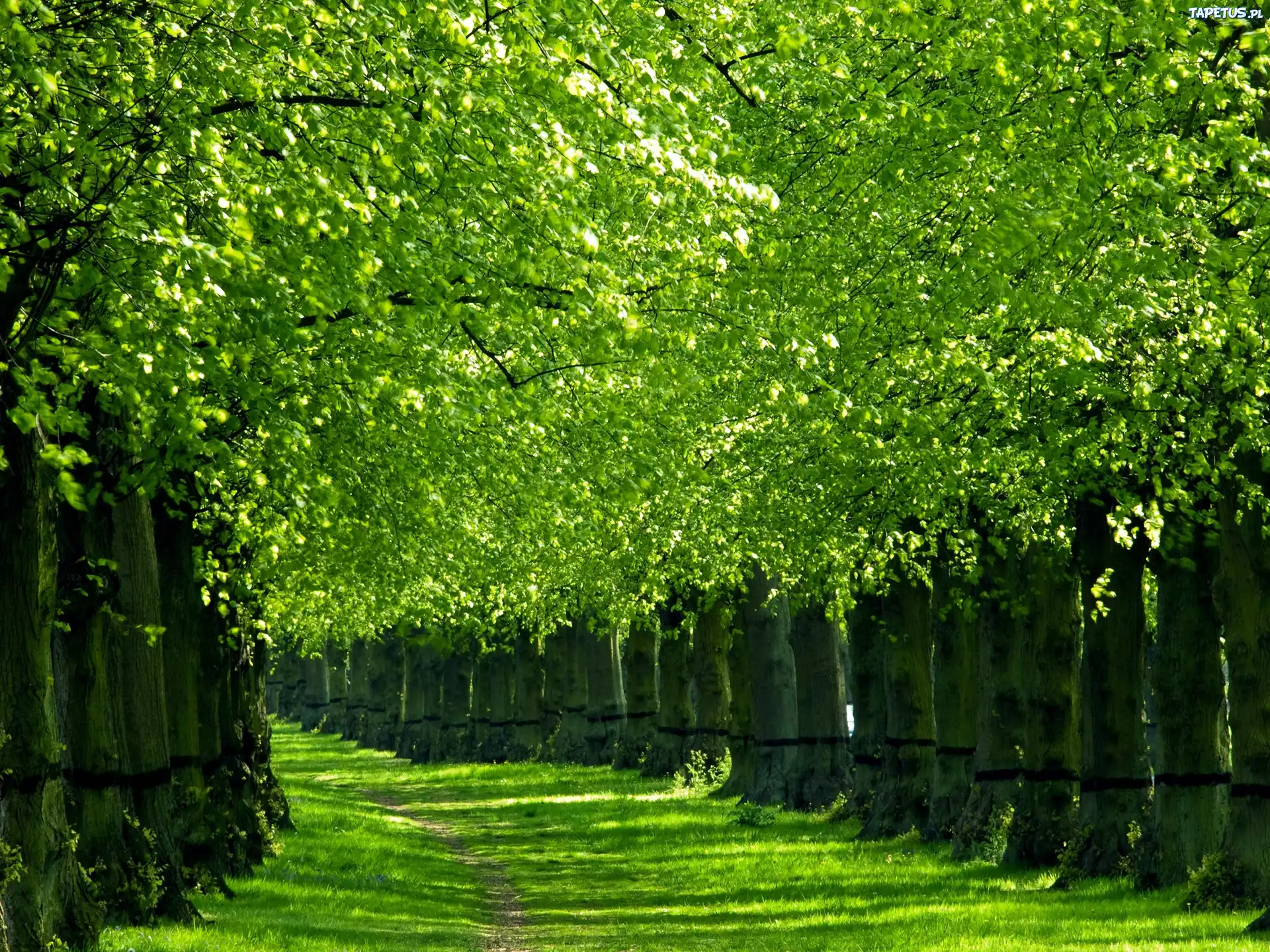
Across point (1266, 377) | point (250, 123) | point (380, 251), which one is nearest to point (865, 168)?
point (1266, 377)

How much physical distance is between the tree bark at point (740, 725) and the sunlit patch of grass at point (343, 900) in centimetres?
761

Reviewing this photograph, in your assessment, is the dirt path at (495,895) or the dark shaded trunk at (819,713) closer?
the dirt path at (495,895)

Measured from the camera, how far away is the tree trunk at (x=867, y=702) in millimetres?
29469

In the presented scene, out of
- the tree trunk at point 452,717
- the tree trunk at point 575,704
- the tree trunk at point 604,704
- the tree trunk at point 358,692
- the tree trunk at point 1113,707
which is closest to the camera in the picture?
the tree trunk at point 1113,707

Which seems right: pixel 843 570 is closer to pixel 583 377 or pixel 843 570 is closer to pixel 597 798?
pixel 583 377

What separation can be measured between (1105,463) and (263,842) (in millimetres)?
15572

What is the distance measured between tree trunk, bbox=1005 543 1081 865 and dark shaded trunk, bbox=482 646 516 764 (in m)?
35.9

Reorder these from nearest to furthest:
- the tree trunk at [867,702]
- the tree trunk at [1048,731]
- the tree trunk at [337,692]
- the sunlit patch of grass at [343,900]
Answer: the sunlit patch of grass at [343,900] < the tree trunk at [1048,731] < the tree trunk at [867,702] < the tree trunk at [337,692]

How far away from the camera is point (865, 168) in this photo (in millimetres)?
15062

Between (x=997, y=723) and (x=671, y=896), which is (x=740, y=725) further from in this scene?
(x=671, y=896)

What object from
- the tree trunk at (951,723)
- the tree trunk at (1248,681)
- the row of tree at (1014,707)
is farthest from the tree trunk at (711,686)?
the tree trunk at (1248,681)

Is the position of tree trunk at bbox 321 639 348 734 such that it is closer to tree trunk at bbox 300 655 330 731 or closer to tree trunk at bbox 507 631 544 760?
tree trunk at bbox 300 655 330 731

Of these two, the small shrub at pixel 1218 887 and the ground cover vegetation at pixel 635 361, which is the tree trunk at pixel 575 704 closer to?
the ground cover vegetation at pixel 635 361

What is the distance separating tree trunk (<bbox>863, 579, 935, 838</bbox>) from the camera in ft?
88.7
